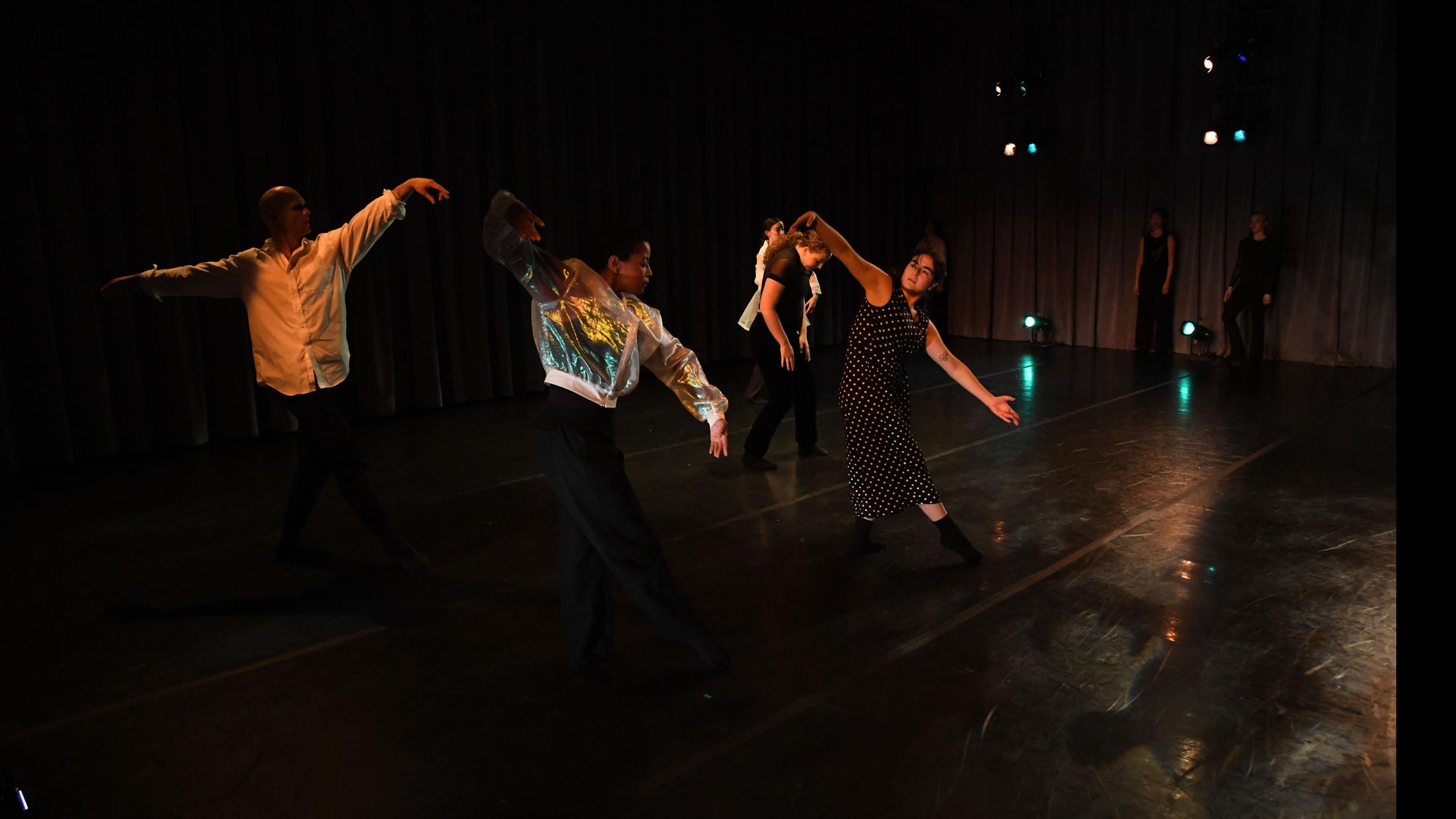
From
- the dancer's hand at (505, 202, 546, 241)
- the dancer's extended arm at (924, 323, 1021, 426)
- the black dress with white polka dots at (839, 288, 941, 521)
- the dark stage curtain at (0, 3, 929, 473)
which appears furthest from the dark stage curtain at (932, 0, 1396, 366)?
the dancer's hand at (505, 202, 546, 241)

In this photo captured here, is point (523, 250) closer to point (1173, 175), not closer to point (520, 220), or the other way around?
point (520, 220)

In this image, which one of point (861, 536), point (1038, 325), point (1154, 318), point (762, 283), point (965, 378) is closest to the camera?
point (965, 378)

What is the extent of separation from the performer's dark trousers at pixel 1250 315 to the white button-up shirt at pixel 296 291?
8.22m

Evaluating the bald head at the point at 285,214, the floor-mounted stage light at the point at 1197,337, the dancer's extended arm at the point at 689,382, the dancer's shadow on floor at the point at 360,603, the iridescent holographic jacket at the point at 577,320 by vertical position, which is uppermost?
the bald head at the point at 285,214

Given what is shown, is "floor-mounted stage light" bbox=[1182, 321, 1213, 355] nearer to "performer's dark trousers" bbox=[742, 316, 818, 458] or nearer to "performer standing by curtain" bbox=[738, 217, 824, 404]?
"performer standing by curtain" bbox=[738, 217, 824, 404]

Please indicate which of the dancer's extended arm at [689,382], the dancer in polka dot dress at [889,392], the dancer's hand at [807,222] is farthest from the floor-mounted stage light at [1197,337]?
the dancer's extended arm at [689,382]

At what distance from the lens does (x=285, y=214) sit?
3.81 metres

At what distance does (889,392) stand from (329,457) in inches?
87.8

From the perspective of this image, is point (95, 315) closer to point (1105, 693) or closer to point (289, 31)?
point (289, 31)

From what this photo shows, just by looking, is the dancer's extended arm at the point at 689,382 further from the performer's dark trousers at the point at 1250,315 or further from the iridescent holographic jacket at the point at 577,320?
the performer's dark trousers at the point at 1250,315

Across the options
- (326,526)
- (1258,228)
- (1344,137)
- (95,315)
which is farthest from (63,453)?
(1344,137)

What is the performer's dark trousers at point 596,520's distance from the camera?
280 centimetres

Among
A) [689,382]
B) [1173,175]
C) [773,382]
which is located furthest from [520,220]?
[1173,175]

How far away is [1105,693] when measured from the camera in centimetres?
288
